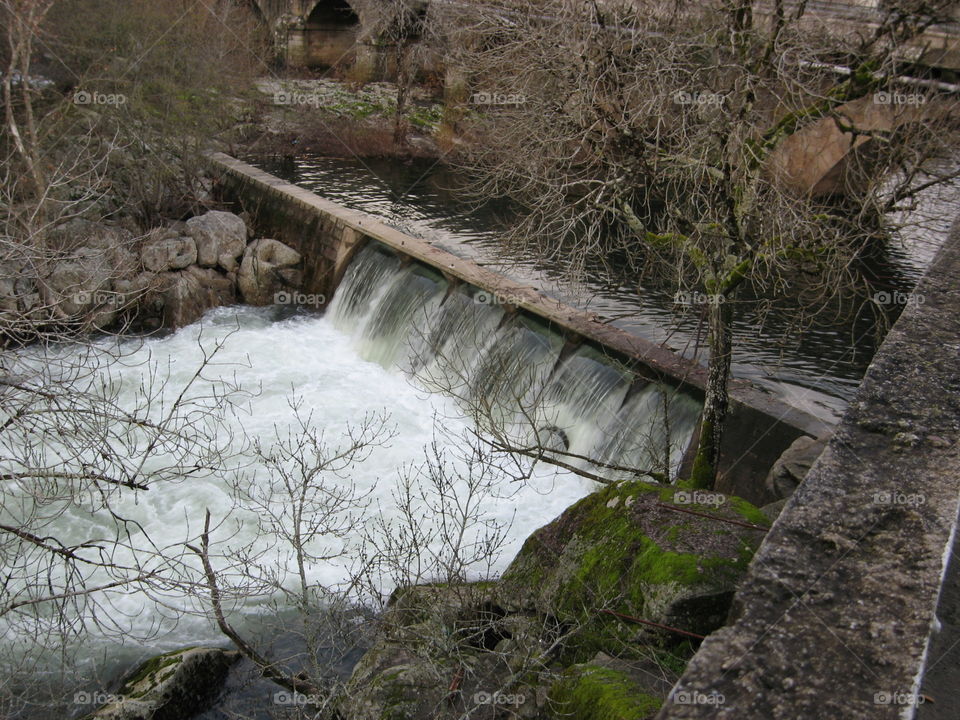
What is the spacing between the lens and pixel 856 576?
3.50 meters

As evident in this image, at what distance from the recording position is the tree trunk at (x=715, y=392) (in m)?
7.37

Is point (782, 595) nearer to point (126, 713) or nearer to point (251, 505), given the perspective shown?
point (126, 713)

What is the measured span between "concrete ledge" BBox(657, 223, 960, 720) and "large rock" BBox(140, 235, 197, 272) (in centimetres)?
1340

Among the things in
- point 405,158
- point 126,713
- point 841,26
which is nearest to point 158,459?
point 126,713

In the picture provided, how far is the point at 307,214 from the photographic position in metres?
17.1

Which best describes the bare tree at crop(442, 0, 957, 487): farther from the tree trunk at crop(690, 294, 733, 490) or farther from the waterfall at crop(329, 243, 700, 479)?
the waterfall at crop(329, 243, 700, 479)

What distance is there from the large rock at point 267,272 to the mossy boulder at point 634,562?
1066cm

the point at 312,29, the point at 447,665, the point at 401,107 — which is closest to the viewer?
the point at 447,665

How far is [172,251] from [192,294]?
104 cm

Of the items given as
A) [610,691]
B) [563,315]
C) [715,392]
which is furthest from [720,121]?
[610,691]

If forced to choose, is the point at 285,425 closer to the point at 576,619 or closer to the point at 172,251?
the point at 172,251

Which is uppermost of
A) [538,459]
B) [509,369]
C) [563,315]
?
[563,315]

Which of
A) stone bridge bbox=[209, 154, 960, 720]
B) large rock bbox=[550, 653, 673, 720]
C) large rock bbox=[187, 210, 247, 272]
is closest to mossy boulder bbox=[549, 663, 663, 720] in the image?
large rock bbox=[550, 653, 673, 720]

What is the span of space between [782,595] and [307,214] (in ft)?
48.8
